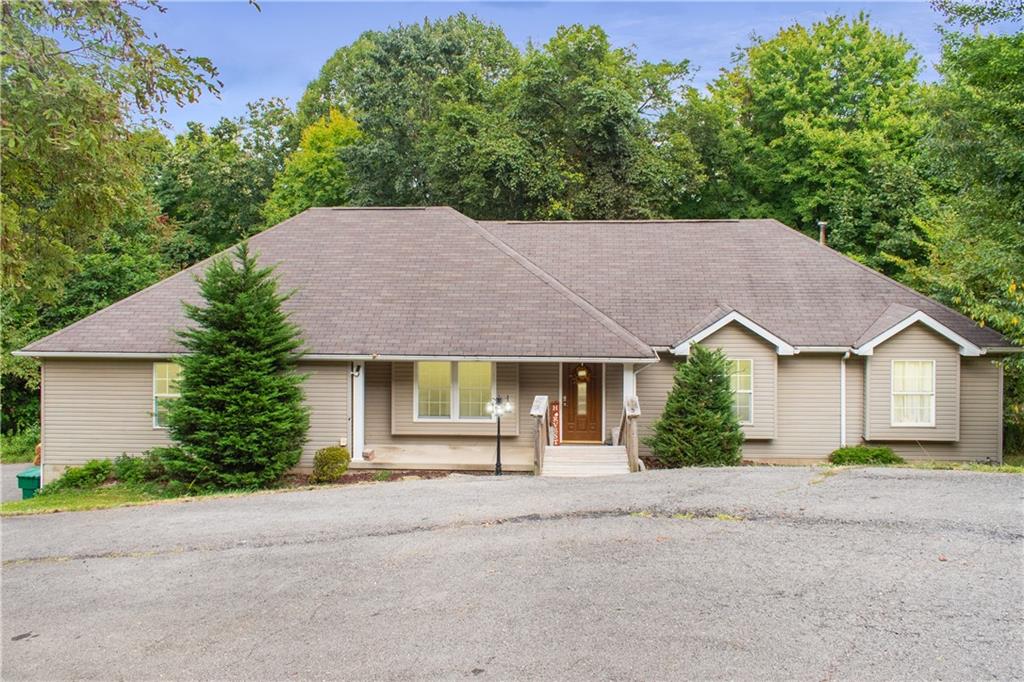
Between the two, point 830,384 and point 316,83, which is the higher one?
point 316,83

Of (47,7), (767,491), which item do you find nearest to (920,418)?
(767,491)

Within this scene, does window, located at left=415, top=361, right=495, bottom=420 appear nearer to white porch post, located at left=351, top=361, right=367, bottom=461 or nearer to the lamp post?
the lamp post

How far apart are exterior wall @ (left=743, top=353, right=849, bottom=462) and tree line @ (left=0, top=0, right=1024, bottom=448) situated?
3.26 metres

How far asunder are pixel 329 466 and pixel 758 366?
9.49 meters

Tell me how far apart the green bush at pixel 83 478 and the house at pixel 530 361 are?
647mm

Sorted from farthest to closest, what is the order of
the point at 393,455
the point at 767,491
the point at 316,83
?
the point at 316,83 < the point at 393,455 < the point at 767,491

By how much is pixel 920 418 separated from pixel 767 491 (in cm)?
860

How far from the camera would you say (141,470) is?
16172 mm

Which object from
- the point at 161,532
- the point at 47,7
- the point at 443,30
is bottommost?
the point at 161,532

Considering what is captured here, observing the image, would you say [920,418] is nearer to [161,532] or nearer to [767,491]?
[767,491]

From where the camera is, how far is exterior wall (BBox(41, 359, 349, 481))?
1698cm

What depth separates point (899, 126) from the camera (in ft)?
105

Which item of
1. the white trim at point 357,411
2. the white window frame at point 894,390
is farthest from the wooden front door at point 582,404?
the white window frame at point 894,390

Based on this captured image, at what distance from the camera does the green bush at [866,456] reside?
55.3 ft
